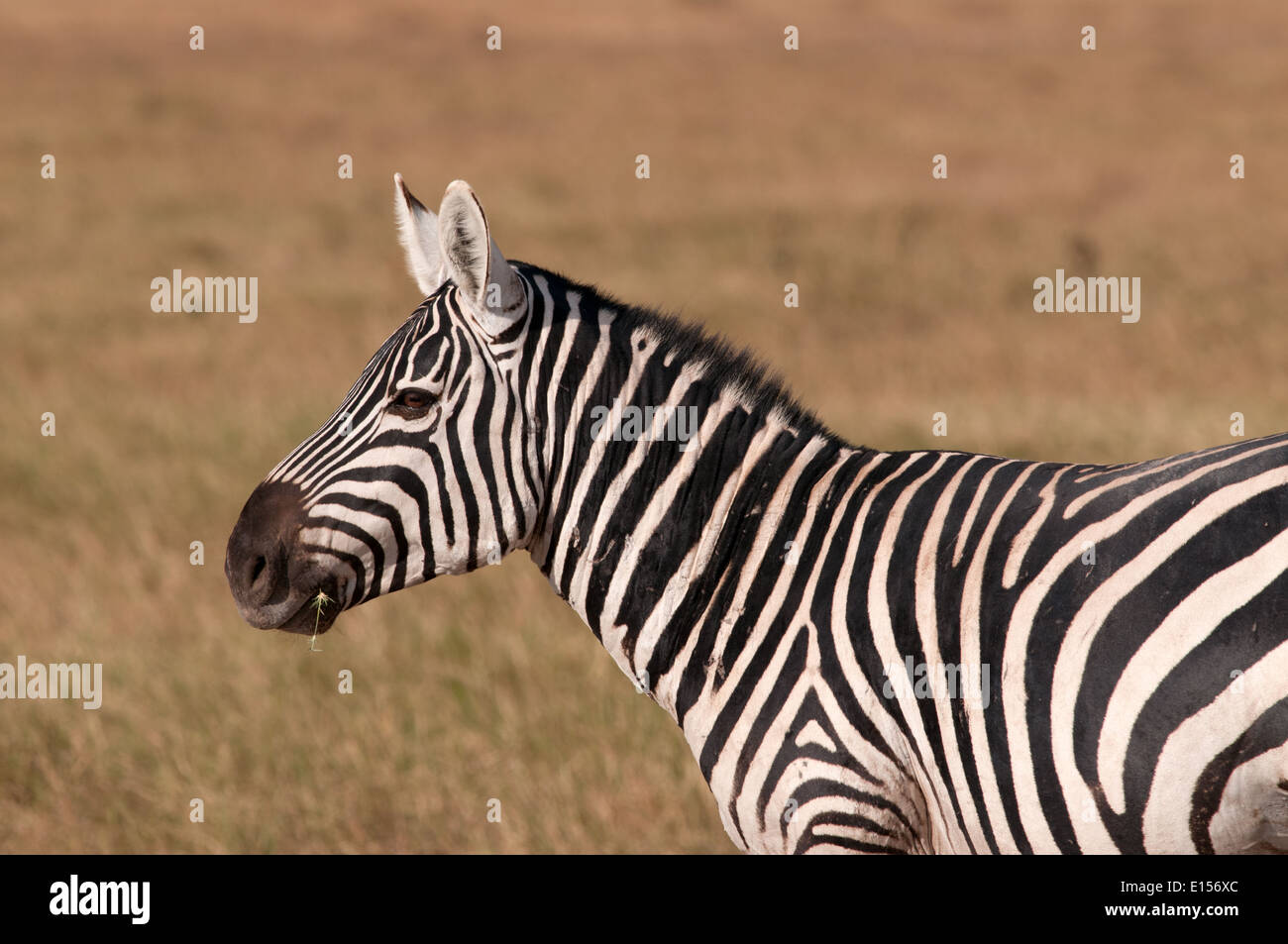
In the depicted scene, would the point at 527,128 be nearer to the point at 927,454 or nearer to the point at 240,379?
the point at 240,379

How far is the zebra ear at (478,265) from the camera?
3529mm

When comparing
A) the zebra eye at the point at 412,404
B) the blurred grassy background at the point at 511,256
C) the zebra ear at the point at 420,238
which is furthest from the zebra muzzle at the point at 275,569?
the blurred grassy background at the point at 511,256

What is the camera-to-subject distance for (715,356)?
12.8 feet

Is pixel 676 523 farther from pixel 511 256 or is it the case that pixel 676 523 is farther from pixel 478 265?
pixel 511 256

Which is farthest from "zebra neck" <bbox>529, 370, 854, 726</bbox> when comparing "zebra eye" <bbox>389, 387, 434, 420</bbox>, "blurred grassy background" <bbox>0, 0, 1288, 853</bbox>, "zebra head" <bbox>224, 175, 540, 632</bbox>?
"blurred grassy background" <bbox>0, 0, 1288, 853</bbox>

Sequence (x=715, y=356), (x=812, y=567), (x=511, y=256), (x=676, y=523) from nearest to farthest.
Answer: (x=812, y=567) → (x=676, y=523) → (x=715, y=356) → (x=511, y=256)

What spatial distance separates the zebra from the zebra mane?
0.03 ft

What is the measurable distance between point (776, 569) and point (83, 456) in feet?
29.7

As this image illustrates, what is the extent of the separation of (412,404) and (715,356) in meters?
0.95

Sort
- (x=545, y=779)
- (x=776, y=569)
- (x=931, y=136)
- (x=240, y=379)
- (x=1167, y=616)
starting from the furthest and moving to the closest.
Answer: (x=931, y=136) → (x=240, y=379) → (x=545, y=779) → (x=776, y=569) → (x=1167, y=616)

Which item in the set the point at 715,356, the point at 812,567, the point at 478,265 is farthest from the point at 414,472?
the point at 812,567

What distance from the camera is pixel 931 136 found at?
23438mm
